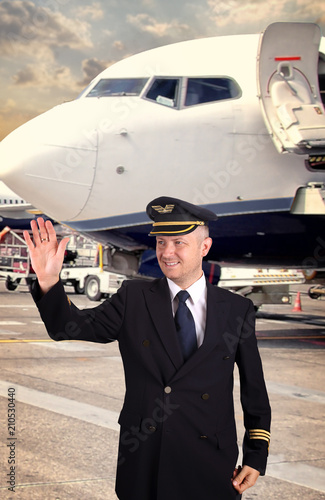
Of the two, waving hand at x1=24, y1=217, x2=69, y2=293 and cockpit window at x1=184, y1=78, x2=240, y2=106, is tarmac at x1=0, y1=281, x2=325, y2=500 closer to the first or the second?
waving hand at x1=24, y1=217, x2=69, y2=293

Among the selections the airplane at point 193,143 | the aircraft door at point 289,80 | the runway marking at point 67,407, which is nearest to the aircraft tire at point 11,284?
the airplane at point 193,143

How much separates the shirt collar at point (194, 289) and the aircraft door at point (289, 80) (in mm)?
7570

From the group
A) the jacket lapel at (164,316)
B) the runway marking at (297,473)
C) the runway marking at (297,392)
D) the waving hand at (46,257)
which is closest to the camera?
the waving hand at (46,257)

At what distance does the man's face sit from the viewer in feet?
9.21

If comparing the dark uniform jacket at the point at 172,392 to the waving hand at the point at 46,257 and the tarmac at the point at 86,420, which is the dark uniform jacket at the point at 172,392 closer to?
the waving hand at the point at 46,257

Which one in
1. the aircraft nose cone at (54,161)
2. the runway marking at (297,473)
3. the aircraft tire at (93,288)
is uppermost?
the aircraft nose cone at (54,161)

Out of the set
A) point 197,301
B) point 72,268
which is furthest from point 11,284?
point 197,301

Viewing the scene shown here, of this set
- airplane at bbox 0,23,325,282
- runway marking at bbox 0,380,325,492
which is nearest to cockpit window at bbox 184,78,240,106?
airplane at bbox 0,23,325,282

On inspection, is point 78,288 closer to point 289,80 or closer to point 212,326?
point 289,80

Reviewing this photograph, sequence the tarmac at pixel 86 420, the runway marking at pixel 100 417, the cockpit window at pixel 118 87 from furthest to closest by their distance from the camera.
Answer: the cockpit window at pixel 118 87 → the runway marking at pixel 100 417 → the tarmac at pixel 86 420

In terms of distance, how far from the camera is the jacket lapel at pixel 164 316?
9.08 ft

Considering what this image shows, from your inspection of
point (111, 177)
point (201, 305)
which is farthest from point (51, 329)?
point (111, 177)

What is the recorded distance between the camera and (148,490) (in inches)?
107

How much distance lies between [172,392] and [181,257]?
1.80ft
